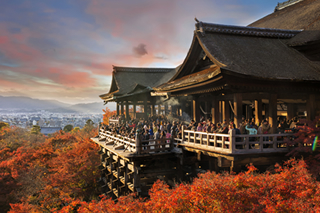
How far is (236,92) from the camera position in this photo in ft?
39.3

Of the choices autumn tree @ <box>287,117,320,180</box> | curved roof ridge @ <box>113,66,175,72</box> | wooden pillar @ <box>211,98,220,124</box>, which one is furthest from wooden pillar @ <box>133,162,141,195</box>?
curved roof ridge @ <box>113,66,175,72</box>

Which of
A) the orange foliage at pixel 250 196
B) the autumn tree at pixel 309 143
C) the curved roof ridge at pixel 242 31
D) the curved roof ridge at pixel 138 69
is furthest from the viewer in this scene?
the curved roof ridge at pixel 138 69

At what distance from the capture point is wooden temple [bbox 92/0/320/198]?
10.9 metres

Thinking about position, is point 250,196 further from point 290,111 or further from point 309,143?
point 290,111

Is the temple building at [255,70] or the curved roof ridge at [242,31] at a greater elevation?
the curved roof ridge at [242,31]

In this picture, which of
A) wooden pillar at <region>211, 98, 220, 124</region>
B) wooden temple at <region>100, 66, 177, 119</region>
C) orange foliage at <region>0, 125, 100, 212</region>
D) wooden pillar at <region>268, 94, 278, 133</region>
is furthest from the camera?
wooden temple at <region>100, 66, 177, 119</region>

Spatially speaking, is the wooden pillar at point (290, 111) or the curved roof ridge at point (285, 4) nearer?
the wooden pillar at point (290, 111)

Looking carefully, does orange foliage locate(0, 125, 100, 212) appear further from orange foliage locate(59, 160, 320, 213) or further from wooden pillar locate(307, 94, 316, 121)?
wooden pillar locate(307, 94, 316, 121)

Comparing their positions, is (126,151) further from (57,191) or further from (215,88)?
(57,191)

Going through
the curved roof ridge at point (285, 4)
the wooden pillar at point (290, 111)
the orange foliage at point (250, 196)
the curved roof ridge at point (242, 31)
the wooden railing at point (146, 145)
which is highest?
the curved roof ridge at point (285, 4)

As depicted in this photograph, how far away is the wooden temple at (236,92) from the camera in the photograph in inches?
430

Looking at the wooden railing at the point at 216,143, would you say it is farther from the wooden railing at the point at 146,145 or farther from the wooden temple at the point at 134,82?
the wooden temple at the point at 134,82

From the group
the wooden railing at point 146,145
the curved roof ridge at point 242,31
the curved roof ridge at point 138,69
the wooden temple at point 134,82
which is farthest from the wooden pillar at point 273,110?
the curved roof ridge at point 138,69

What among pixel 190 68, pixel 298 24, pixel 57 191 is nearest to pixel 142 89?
Answer: pixel 190 68
